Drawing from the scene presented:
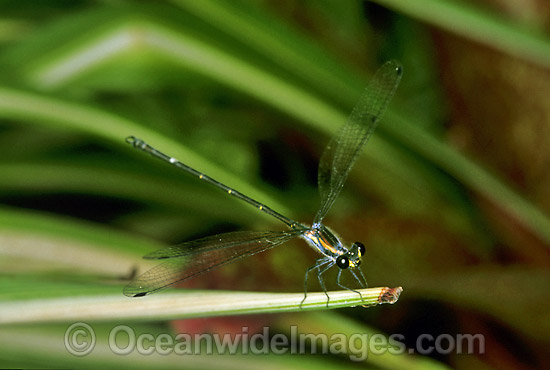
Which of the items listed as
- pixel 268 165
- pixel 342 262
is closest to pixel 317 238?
pixel 342 262

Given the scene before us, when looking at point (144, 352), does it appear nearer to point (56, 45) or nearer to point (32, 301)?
point (32, 301)

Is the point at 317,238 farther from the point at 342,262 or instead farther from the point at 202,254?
the point at 202,254

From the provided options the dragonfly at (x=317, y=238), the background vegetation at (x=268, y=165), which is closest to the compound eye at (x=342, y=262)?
the dragonfly at (x=317, y=238)

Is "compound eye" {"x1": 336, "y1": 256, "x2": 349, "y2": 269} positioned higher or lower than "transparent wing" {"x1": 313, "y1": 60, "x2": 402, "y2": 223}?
lower

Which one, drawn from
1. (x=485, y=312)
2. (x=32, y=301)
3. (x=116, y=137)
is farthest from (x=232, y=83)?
(x=485, y=312)

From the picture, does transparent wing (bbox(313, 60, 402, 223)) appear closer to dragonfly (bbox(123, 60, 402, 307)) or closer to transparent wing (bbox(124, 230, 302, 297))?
dragonfly (bbox(123, 60, 402, 307))

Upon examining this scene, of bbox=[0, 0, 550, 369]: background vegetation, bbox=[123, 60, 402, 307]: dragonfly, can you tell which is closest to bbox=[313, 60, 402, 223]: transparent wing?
bbox=[123, 60, 402, 307]: dragonfly
